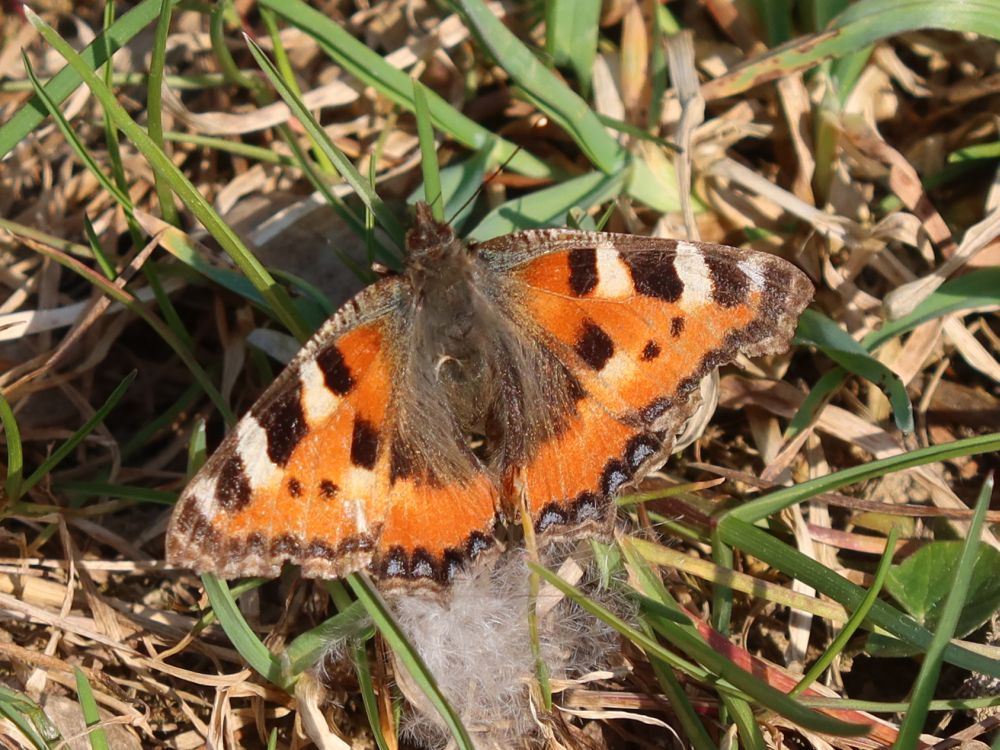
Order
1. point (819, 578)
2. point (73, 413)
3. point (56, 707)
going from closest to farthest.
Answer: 1. point (819, 578)
2. point (56, 707)
3. point (73, 413)

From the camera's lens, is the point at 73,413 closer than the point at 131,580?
No

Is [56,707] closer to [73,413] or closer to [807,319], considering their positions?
[73,413]

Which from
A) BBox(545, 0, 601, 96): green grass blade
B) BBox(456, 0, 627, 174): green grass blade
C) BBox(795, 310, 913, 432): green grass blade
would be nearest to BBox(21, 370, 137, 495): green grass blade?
BBox(456, 0, 627, 174): green grass blade

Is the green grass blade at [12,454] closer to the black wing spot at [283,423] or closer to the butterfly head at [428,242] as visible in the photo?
the black wing spot at [283,423]

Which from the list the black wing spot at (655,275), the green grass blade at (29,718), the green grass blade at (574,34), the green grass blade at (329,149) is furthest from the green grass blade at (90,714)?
the green grass blade at (574,34)

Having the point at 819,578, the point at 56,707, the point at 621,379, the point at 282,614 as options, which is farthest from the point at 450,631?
the point at 56,707

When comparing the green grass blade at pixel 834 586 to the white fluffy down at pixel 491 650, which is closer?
the green grass blade at pixel 834 586

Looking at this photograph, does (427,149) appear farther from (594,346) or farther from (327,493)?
(327,493)

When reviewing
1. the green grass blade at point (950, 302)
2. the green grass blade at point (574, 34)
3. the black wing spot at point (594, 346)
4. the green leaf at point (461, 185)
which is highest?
the green grass blade at point (574, 34)
